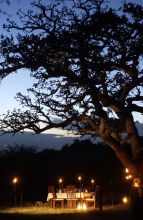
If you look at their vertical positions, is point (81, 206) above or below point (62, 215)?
above

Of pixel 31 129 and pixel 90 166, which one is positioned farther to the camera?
pixel 90 166

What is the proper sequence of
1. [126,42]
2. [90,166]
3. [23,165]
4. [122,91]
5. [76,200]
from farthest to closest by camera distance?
[90,166], [23,165], [76,200], [122,91], [126,42]

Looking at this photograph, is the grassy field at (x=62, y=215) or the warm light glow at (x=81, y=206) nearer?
the grassy field at (x=62, y=215)

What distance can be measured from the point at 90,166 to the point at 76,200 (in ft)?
21.6

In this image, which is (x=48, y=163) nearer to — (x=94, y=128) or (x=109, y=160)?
(x=109, y=160)

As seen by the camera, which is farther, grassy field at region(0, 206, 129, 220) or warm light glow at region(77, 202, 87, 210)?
warm light glow at region(77, 202, 87, 210)

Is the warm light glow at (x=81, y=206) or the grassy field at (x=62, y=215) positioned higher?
the warm light glow at (x=81, y=206)

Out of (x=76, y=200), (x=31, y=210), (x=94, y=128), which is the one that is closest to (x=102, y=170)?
(x=76, y=200)

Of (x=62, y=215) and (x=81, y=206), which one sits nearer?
(x=62, y=215)

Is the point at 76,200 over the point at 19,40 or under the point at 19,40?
under

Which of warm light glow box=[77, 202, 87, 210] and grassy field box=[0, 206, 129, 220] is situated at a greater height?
warm light glow box=[77, 202, 87, 210]

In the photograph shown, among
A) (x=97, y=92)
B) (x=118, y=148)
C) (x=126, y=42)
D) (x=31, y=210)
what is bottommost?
(x=31, y=210)

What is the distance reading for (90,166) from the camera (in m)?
25.9

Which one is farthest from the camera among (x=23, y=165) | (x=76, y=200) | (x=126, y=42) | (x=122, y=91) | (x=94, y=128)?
(x=23, y=165)
